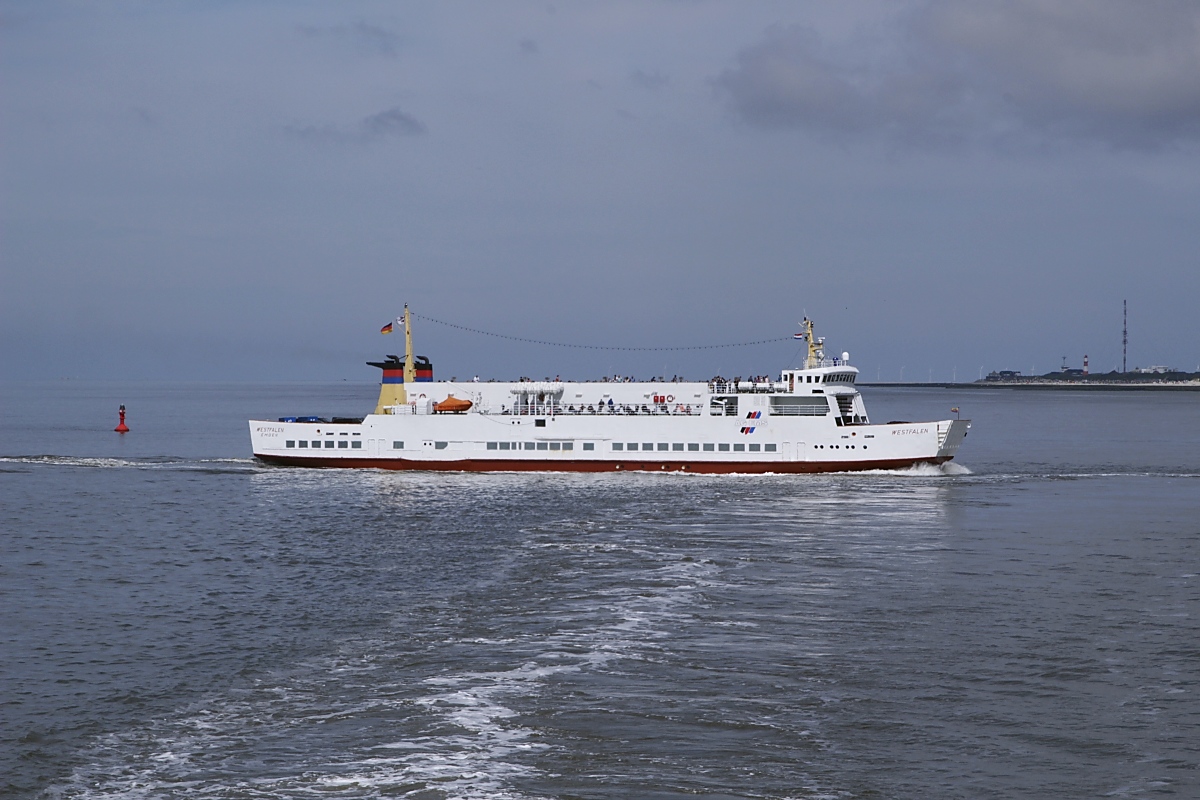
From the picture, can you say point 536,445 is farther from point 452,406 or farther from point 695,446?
point 695,446

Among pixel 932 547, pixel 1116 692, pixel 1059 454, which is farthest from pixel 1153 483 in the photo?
pixel 1116 692

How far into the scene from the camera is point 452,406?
6788 centimetres

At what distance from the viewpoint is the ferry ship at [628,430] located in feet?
205

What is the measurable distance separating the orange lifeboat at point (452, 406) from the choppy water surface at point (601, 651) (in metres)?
19.3

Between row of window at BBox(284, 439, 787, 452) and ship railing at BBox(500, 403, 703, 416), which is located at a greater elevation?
ship railing at BBox(500, 403, 703, 416)

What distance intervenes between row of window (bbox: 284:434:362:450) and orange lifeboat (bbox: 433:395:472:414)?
5.40 m

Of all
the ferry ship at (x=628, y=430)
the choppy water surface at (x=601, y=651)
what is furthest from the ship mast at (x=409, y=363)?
the choppy water surface at (x=601, y=651)

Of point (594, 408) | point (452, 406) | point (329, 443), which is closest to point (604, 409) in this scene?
point (594, 408)

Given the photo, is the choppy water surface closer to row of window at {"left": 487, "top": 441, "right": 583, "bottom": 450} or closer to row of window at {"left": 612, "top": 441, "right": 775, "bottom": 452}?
row of window at {"left": 612, "top": 441, "right": 775, "bottom": 452}

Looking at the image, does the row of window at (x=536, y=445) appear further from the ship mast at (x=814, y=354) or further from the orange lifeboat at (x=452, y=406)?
the ship mast at (x=814, y=354)

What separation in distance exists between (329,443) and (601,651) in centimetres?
4784

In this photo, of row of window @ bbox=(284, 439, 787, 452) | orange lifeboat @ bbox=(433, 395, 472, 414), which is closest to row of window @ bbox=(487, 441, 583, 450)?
row of window @ bbox=(284, 439, 787, 452)

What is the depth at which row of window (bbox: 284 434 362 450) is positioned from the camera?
67188 millimetres

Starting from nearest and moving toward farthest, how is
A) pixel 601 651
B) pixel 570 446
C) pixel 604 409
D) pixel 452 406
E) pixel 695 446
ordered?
1. pixel 601 651
2. pixel 695 446
3. pixel 570 446
4. pixel 604 409
5. pixel 452 406
